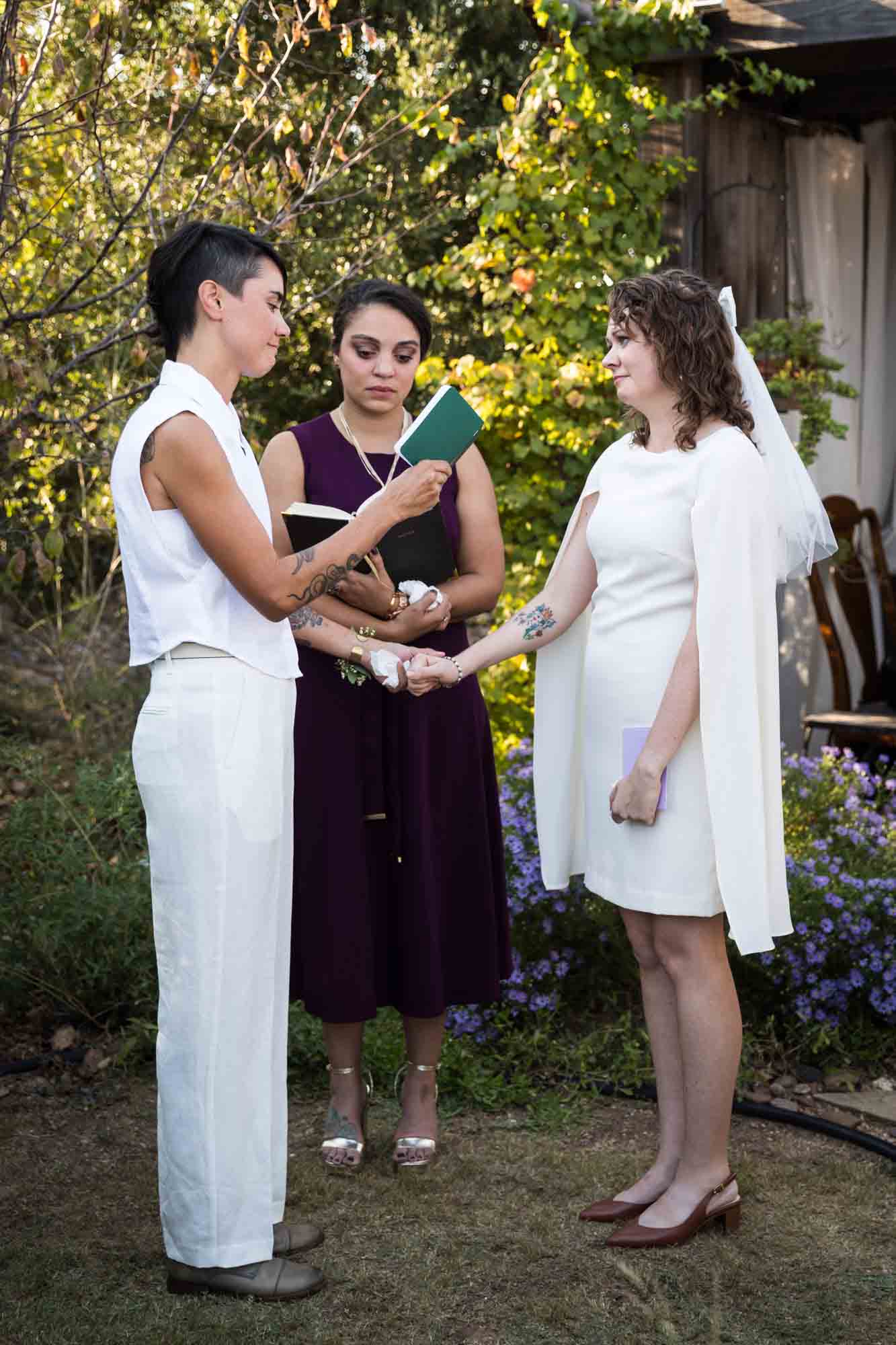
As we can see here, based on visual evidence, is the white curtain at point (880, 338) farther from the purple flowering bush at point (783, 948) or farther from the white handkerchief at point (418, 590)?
the white handkerchief at point (418, 590)

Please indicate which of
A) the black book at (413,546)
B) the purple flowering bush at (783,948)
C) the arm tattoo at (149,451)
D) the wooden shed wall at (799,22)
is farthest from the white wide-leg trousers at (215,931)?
the wooden shed wall at (799,22)

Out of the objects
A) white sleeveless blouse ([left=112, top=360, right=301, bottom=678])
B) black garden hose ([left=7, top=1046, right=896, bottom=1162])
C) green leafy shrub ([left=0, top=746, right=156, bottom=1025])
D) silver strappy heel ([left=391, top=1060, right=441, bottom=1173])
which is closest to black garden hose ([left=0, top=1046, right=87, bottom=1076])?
black garden hose ([left=7, top=1046, right=896, bottom=1162])

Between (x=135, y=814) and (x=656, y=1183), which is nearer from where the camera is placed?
(x=656, y=1183)

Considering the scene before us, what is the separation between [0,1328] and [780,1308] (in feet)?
4.78

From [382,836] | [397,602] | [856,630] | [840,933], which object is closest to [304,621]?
[397,602]

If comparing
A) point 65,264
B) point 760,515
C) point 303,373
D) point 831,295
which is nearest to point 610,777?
point 760,515

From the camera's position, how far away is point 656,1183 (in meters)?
3.07

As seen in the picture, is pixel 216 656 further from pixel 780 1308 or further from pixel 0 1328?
pixel 780 1308

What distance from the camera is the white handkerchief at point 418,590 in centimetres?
325

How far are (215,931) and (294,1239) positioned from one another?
2.60ft

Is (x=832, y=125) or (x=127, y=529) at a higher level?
(x=832, y=125)

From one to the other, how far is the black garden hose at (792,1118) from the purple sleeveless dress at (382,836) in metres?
0.69

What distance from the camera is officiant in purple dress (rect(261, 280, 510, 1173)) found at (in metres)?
3.28

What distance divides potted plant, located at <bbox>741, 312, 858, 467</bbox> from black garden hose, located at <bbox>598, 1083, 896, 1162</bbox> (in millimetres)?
2918
